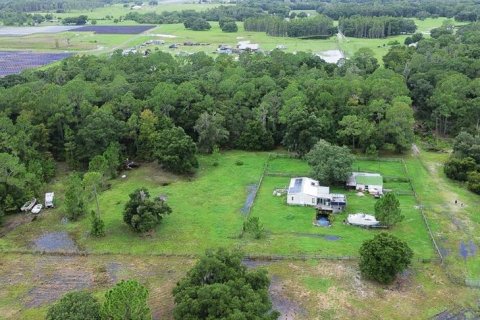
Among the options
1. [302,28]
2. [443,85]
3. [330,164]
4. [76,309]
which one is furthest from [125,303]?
[302,28]

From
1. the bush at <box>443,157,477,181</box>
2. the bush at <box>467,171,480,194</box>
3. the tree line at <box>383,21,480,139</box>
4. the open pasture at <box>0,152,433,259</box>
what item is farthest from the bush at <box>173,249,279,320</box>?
the tree line at <box>383,21,480,139</box>

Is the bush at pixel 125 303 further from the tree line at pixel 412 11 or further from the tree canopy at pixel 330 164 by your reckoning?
the tree line at pixel 412 11

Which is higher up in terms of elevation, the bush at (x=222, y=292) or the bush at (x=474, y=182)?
the bush at (x=222, y=292)

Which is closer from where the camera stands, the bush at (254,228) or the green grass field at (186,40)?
the bush at (254,228)

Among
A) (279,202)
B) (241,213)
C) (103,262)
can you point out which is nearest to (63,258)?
(103,262)

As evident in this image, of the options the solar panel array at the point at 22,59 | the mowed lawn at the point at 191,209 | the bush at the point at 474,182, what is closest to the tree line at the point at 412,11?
the solar panel array at the point at 22,59

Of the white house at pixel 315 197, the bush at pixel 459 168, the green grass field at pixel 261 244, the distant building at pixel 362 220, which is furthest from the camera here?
the bush at pixel 459 168
